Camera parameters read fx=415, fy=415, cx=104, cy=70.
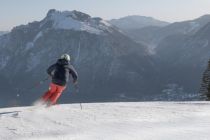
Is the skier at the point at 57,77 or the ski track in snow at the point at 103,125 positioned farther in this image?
the skier at the point at 57,77

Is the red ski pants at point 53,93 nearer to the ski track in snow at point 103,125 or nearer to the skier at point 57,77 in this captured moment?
the skier at point 57,77

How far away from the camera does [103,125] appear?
12.6 meters

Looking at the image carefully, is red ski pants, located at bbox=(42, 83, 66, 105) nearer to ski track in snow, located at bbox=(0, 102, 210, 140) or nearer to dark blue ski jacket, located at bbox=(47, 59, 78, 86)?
dark blue ski jacket, located at bbox=(47, 59, 78, 86)

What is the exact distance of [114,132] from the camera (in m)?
11.5

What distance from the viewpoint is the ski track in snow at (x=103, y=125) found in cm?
1097

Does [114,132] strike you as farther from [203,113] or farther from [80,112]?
[203,113]

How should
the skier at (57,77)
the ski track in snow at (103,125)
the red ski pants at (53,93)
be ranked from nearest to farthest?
the ski track in snow at (103,125) < the skier at (57,77) < the red ski pants at (53,93)

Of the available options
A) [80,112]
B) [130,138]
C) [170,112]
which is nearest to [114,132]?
[130,138]

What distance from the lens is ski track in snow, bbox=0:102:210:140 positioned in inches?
432

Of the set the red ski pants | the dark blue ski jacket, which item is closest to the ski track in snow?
the red ski pants

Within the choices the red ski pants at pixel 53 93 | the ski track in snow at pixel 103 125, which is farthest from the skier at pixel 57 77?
the ski track in snow at pixel 103 125

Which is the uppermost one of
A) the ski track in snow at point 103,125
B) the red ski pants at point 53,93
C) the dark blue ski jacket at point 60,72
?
the dark blue ski jacket at point 60,72

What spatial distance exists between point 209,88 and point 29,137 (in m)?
43.7

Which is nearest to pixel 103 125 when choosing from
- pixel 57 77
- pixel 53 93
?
pixel 57 77
